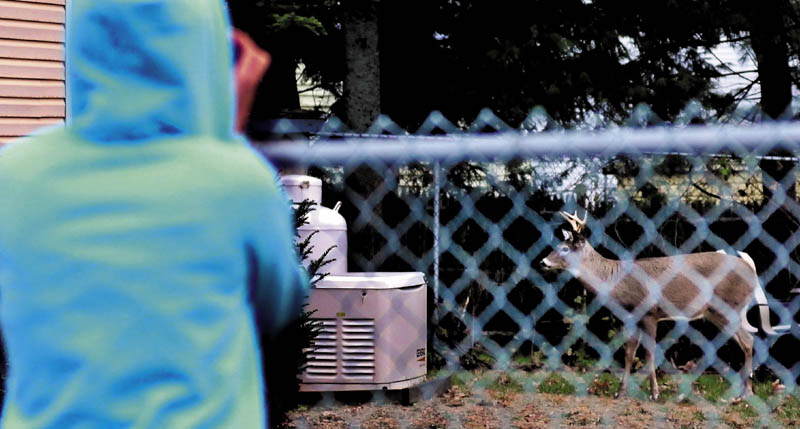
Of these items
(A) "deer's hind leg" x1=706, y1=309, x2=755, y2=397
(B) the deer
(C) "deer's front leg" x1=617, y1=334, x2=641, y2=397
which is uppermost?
(B) the deer

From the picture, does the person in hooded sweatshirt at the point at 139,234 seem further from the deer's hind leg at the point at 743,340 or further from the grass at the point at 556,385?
the grass at the point at 556,385

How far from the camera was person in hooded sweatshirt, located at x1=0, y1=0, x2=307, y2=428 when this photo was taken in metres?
1.26

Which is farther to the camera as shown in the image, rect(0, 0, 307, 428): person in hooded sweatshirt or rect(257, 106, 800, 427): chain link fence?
rect(257, 106, 800, 427): chain link fence

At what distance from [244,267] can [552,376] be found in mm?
6341

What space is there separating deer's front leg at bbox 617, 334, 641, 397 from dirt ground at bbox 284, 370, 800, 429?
80mm

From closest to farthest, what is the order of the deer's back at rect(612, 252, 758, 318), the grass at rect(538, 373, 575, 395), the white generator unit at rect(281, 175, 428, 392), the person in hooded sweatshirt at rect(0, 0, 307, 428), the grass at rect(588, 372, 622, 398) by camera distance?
1. the person in hooded sweatshirt at rect(0, 0, 307, 428)
2. the deer's back at rect(612, 252, 758, 318)
3. the white generator unit at rect(281, 175, 428, 392)
4. the grass at rect(588, 372, 622, 398)
5. the grass at rect(538, 373, 575, 395)

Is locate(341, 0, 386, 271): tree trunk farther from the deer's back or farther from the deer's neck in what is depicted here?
the deer's back

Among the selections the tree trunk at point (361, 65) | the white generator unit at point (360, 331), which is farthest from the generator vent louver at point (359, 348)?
the tree trunk at point (361, 65)

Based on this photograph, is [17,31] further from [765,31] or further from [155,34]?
[765,31]

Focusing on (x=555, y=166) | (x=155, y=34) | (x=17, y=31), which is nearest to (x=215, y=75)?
(x=155, y=34)

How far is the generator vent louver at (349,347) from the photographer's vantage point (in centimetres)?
617

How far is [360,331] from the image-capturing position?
6.18 meters

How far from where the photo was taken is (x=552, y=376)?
743 cm

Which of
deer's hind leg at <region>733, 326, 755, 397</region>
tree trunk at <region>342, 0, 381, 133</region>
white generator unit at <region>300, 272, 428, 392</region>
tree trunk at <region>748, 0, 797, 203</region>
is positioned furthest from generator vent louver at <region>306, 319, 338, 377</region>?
tree trunk at <region>748, 0, 797, 203</region>
